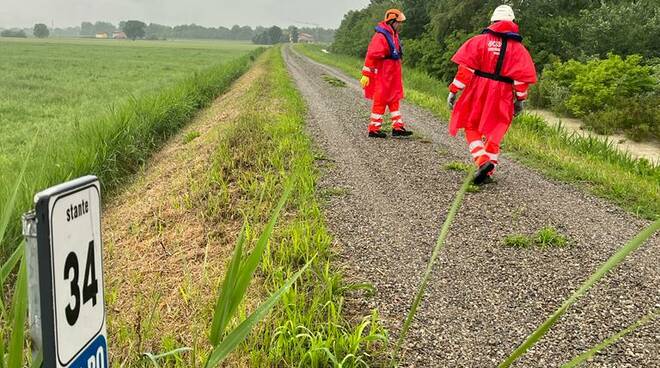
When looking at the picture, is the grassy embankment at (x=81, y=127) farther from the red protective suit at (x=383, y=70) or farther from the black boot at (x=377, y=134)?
the red protective suit at (x=383, y=70)

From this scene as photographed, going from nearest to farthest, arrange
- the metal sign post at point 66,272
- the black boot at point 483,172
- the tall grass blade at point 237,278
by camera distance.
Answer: the metal sign post at point 66,272
the tall grass blade at point 237,278
the black boot at point 483,172

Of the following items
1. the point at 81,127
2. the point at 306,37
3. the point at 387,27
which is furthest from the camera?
the point at 306,37

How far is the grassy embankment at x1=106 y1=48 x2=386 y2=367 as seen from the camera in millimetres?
2385

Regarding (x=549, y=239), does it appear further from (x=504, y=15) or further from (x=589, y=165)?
(x=589, y=165)

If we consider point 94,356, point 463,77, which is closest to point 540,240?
point 463,77

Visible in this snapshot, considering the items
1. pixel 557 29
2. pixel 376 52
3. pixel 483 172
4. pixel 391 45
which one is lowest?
pixel 483 172

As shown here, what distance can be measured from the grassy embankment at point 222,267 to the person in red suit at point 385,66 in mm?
1838

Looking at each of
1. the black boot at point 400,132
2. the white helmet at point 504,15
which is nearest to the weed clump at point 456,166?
the white helmet at point 504,15

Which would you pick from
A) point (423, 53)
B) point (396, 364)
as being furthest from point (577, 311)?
point (423, 53)

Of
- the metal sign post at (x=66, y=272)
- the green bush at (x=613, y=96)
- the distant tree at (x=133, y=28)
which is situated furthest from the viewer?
the distant tree at (x=133, y=28)

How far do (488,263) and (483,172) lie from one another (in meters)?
2.05

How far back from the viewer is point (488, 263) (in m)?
3.55

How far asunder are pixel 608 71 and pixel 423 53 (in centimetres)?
1295

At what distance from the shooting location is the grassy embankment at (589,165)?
512 centimetres
